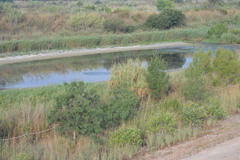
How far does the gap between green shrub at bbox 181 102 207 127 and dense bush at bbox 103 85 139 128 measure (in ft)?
4.88

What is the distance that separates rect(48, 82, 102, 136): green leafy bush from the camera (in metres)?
9.02

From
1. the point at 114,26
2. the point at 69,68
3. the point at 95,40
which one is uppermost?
the point at 114,26

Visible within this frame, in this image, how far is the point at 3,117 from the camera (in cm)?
995

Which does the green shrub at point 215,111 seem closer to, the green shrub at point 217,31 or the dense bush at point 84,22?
the green shrub at point 217,31

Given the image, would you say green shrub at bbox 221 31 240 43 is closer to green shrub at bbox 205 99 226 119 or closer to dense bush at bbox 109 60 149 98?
dense bush at bbox 109 60 149 98

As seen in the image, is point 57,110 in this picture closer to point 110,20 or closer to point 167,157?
point 167,157

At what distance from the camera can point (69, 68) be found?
22.3 metres

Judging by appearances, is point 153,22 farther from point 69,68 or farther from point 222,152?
point 222,152

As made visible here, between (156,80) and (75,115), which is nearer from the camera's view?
(75,115)

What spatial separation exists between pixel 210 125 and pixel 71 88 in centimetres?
407

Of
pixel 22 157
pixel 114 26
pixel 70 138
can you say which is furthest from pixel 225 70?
pixel 114 26

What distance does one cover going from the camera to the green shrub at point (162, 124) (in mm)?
9258

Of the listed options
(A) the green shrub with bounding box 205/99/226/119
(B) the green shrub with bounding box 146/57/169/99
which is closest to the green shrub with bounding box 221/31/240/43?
(B) the green shrub with bounding box 146/57/169/99

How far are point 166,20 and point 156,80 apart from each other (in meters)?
27.7
